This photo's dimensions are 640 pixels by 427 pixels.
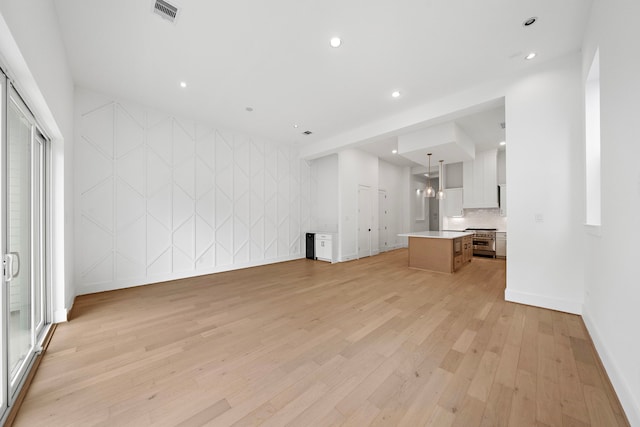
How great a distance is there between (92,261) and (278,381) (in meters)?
4.12

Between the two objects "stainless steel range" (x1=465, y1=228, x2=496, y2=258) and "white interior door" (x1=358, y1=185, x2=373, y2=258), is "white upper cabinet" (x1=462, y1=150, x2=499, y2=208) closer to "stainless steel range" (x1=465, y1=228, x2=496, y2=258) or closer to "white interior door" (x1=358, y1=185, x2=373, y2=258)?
"stainless steel range" (x1=465, y1=228, x2=496, y2=258)

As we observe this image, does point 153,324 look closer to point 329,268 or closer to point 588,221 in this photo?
point 329,268

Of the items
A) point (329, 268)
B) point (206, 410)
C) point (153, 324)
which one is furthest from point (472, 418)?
point (329, 268)

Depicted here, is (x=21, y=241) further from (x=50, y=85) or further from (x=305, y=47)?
(x=305, y=47)

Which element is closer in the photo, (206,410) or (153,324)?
(206,410)

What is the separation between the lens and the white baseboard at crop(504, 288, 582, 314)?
309 centimetres

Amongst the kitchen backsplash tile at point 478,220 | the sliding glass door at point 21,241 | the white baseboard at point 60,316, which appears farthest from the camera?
the kitchen backsplash tile at point 478,220

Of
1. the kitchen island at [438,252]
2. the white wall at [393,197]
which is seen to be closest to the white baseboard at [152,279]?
the kitchen island at [438,252]

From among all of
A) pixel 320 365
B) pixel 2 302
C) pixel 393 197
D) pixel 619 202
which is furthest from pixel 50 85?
pixel 393 197

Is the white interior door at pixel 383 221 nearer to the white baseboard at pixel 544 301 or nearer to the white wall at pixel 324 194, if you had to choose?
the white wall at pixel 324 194

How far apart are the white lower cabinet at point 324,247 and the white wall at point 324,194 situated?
0.52 m

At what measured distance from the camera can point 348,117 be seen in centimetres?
516

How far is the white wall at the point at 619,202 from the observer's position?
1508 millimetres

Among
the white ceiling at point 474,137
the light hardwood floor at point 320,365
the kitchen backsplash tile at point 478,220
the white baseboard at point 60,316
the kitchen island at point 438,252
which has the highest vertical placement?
the white ceiling at point 474,137
